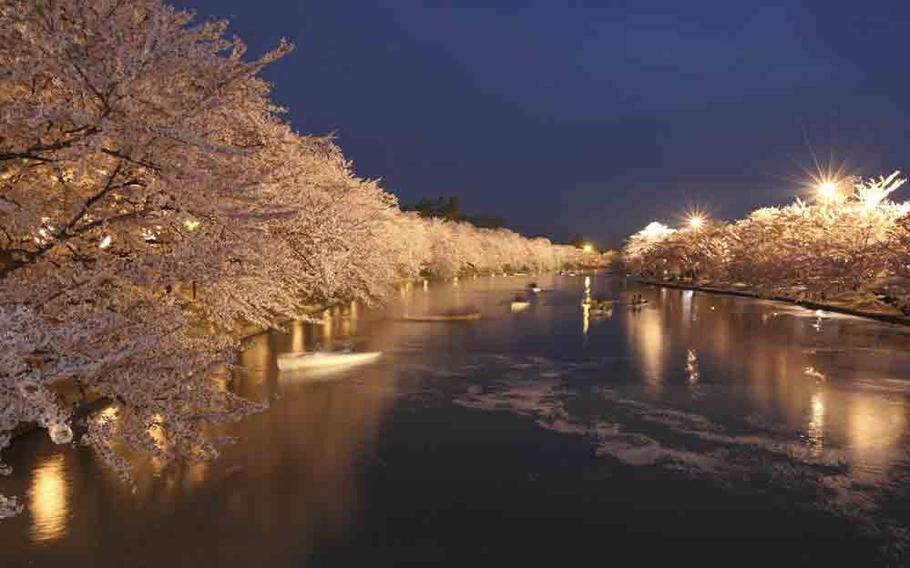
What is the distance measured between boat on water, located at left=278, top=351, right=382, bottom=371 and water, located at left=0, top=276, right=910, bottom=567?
0.62 metres

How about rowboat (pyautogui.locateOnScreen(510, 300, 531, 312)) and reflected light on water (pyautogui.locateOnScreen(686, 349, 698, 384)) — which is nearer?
reflected light on water (pyautogui.locateOnScreen(686, 349, 698, 384))

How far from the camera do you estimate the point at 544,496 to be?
9688 millimetres

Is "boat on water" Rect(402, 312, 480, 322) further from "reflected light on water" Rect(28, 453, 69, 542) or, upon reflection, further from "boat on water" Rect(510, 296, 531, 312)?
"reflected light on water" Rect(28, 453, 69, 542)


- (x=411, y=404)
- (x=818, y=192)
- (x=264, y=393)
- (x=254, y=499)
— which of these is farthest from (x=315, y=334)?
(x=818, y=192)

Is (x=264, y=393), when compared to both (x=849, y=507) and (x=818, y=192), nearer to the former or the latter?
(x=849, y=507)

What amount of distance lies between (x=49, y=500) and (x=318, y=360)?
38.8 feet

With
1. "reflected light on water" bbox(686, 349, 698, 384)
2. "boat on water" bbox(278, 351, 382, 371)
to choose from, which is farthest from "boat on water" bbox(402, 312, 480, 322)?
"reflected light on water" bbox(686, 349, 698, 384)

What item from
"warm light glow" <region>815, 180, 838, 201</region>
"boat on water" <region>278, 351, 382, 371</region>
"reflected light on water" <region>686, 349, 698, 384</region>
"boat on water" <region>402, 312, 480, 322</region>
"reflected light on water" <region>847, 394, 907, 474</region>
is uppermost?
"warm light glow" <region>815, 180, 838, 201</region>

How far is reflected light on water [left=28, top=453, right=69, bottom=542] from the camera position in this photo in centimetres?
845

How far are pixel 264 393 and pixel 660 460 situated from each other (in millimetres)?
9681

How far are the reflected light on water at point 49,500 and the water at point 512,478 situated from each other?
0.12 feet

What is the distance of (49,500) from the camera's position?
9523mm

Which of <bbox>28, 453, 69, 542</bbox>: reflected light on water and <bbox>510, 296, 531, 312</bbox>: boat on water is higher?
<bbox>510, 296, 531, 312</bbox>: boat on water

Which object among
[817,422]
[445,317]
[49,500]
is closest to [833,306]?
[445,317]
